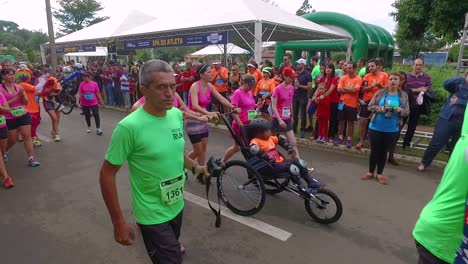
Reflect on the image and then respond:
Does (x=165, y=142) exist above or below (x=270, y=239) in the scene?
above

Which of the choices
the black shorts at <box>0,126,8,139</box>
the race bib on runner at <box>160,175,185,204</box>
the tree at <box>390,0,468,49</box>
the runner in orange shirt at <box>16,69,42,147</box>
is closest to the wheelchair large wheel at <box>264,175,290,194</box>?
the race bib on runner at <box>160,175,185,204</box>

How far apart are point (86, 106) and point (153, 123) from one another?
728 cm

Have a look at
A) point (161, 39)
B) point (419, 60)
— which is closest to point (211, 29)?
point (161, 39)

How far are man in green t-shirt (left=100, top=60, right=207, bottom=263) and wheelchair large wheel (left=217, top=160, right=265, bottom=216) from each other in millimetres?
1796

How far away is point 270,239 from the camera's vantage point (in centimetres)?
355

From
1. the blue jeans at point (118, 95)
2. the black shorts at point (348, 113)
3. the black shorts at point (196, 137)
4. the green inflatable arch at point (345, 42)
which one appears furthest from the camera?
the green inflatable arch at point (345, 42)

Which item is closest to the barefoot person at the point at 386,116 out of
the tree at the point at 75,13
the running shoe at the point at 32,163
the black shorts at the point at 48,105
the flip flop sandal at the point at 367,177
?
the flip flop sandal at the point at 367,177

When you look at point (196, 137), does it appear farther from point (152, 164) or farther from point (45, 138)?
point (45, 138)

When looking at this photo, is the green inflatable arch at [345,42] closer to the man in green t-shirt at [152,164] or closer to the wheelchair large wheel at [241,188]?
the wheelchair large wheel at [241,188]

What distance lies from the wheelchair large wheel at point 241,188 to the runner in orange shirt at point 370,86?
347 cm

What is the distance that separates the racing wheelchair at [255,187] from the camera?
3840 millimetres

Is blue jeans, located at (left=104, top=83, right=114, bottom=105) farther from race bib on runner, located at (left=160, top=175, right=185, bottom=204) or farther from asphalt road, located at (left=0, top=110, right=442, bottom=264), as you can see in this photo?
race bib on runner, located at (left=160, top=175, right=185, bottom=204)

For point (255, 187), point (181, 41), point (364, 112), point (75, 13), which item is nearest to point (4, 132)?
point (255, 187)

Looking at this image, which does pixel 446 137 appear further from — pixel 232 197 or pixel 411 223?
pixel 232 197
